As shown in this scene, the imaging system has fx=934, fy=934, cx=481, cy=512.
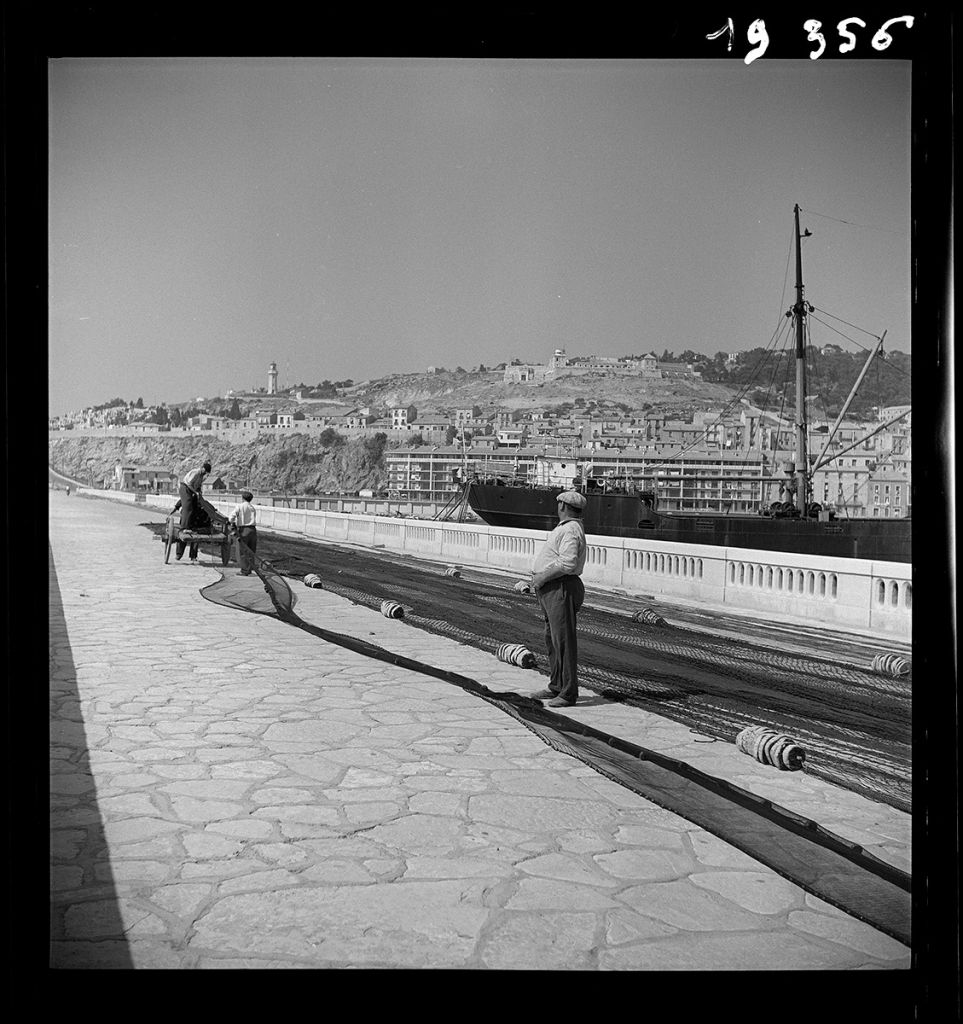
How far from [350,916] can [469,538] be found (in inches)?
190

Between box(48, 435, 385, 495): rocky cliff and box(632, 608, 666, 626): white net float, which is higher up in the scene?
box(48, 435, 385, 495): rocky cliff

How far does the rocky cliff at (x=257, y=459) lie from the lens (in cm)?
502

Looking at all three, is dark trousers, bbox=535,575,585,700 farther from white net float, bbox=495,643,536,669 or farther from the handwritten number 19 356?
the handwritten number 19 356

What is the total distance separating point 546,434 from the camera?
5.64 meters

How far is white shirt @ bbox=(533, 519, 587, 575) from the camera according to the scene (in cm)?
536

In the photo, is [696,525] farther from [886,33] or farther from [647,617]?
[886,33]

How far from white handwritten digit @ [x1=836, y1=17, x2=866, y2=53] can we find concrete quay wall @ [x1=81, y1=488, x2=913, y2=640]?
12.5 feet

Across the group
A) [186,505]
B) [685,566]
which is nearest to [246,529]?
[186,505]

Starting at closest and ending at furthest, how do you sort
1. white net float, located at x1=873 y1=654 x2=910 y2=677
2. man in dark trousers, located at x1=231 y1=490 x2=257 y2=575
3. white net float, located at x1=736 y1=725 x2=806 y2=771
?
white net float, located at x1=736 y1=725 x2=806 y2=771, man in dark trousers, located at x1=231 y1=490 x2=257 y2=575, white net float, located at x1=873 y1=654 x2=910 y2=677

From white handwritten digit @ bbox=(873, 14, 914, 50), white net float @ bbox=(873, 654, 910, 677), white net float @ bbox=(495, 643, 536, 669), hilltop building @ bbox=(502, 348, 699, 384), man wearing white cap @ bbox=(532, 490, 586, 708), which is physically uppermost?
white handwritten digit @ bbox=(873, 14, 914, 50)

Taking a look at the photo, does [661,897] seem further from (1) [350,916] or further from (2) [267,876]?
(2) [267,876]

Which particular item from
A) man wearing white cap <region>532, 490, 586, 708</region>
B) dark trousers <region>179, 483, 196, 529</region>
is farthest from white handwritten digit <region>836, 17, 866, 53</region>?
dark trousers <region>179, 483, 196, 529</region>
